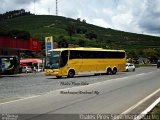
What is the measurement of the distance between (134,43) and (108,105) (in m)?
180

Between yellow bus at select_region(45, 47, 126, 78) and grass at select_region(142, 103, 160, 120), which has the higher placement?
yellow bus at select_region(45, 47, 126, 78)

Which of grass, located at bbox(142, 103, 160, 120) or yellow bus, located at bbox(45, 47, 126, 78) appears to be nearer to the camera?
grass, located at bbox(142, 103, 160, 120)

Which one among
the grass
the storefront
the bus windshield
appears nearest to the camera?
the grass

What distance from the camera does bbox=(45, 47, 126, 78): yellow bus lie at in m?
40.3

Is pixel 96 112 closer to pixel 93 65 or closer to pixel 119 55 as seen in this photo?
pixel 93 65

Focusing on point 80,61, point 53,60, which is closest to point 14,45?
point 80,61

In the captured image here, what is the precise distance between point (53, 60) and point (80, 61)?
3713mm

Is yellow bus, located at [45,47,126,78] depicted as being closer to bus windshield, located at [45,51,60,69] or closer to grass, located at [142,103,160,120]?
bus windshield, located at [45,51,60,69]

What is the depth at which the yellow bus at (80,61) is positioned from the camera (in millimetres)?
40344

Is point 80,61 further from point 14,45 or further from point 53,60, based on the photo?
point 14,45

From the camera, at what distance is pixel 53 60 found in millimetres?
40469

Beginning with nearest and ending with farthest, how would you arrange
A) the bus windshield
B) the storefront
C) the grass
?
the grass, the bus windshield, the storefront

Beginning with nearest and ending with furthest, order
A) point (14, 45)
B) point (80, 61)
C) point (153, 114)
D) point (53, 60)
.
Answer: point (153, 114)
point (53, 60)
point (80, 61)
point (14, 45)

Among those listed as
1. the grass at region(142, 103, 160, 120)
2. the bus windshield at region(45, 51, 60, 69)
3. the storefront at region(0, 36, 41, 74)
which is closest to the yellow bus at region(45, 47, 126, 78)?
the bus windshield at region(45, 51, 60, 69)
